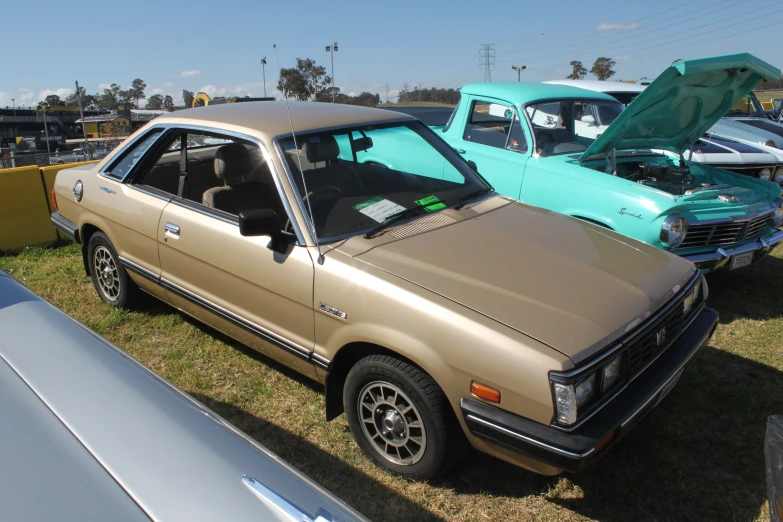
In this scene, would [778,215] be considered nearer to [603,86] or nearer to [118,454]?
[603,86]

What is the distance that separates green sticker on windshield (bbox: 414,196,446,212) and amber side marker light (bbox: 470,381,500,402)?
1264mm

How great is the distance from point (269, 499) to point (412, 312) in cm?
111

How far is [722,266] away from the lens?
4.34 m

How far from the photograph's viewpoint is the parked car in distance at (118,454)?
1.23 m

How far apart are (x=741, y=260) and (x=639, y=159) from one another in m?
1.53

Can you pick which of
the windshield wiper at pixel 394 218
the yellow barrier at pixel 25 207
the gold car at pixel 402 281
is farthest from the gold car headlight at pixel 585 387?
the yellow barrier at pixel 25 207

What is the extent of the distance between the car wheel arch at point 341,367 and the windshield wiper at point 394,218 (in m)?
0.56

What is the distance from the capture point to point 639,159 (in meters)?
5.51

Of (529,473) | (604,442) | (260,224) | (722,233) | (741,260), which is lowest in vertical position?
(529,473)

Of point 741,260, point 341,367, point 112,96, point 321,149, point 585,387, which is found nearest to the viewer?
point 585,387

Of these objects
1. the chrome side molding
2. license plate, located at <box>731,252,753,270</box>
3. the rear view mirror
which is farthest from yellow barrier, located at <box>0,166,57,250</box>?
license plate, located at <box>731,252,753,270</box>

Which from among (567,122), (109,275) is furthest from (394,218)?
(567,122)

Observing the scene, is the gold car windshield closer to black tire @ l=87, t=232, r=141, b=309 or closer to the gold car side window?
the gold car side window

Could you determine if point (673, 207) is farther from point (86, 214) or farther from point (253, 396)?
point (86, 214)
